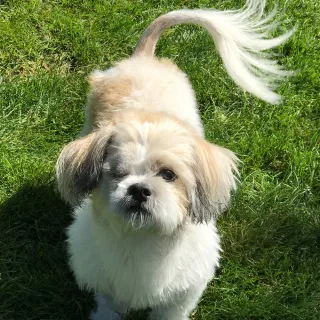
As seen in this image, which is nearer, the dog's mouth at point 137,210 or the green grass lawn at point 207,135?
the dog's mouth at point 137,210

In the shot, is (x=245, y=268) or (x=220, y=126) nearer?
(x=245, y=268)

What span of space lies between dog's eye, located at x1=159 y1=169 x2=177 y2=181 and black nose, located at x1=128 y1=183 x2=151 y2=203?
14cm

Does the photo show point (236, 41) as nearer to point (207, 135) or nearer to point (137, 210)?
point (207, 135)

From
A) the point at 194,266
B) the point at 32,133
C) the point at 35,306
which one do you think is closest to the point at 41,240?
the point at 35,306

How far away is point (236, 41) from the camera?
385cm

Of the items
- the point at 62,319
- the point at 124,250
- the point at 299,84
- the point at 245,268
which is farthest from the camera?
the point at 299,84

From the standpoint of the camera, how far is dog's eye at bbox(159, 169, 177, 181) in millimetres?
2805

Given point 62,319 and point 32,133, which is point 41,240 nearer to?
point 62,319

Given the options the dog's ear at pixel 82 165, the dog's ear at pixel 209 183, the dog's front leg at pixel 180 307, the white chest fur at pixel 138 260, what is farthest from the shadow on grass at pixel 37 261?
the dog's ear at pixel 209 183

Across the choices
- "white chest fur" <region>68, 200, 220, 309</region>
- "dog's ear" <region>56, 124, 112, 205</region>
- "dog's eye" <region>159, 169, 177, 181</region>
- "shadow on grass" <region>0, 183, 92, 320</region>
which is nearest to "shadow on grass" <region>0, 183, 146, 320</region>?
"shadow on grass" <region>0, 183, 92, 320</region>

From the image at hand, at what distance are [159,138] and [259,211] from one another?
1.60 metres

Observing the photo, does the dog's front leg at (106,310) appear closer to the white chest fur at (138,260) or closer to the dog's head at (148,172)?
the white chest fur at (138,260)

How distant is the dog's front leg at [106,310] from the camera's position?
3.55m

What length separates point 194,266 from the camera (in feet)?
10.6
